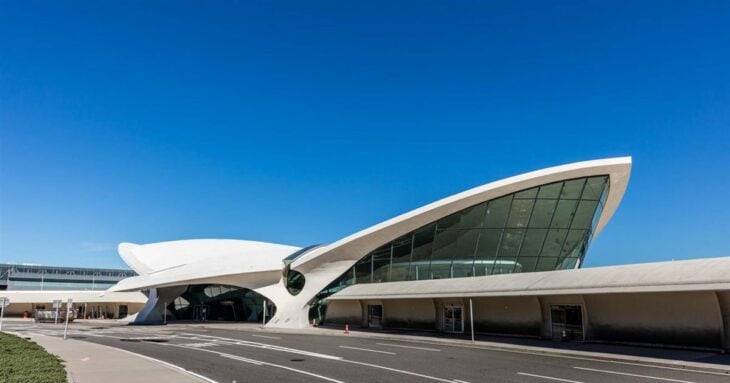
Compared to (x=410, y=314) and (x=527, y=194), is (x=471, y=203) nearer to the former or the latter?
(x=527, y=194)

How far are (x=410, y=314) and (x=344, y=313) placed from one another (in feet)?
28.4

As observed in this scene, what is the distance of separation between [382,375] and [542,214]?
67.0 feet

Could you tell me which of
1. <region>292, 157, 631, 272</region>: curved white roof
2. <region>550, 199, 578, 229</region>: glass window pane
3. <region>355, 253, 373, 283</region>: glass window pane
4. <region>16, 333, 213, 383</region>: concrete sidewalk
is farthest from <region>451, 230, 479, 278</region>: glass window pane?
<region>16, 333, 213, 383</region>: concrete sidewalk

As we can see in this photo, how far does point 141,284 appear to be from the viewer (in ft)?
158

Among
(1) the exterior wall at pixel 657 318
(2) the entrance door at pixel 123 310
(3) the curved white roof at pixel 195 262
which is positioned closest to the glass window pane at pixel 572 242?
(1) the exterior wall at pixel 657 318

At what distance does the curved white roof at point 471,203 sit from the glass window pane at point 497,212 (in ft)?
1.48

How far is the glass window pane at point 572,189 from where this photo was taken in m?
30.0

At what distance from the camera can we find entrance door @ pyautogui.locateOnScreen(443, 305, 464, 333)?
2731 centimetres

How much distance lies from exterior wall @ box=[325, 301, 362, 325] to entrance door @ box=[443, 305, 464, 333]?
9.17 meters

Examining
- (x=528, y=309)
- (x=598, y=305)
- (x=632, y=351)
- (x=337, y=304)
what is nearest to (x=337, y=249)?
(x=337, y=304)

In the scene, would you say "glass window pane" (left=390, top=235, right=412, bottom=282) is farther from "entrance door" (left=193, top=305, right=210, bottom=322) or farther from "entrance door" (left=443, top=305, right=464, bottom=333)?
"entrance door" (left=193, top=305, right=210, bottom=322)

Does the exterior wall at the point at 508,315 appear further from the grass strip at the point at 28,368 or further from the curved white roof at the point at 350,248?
the grass strip at the point at 28,368

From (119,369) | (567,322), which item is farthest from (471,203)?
(119,369)

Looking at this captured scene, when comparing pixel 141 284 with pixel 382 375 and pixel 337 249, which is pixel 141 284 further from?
pixel 382 375
